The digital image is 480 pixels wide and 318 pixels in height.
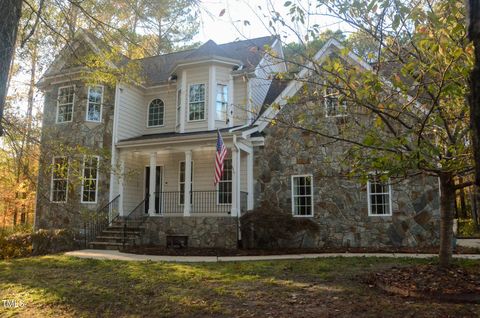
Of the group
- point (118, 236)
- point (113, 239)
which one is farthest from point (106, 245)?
point (118, 236)

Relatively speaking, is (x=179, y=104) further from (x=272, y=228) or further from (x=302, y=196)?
(x=272, y=228)

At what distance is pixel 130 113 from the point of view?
633 inches

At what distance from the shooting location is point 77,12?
7.69 meters

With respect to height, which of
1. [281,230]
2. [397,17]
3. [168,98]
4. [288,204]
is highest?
[168,98]

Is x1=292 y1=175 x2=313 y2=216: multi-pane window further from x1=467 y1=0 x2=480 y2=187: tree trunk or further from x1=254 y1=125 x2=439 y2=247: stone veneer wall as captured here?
x1=467 y1=0 x2=480 y2=187: tree trunk

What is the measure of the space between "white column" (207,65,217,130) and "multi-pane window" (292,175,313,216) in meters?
3.80

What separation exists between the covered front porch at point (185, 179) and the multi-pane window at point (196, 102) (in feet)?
4.62

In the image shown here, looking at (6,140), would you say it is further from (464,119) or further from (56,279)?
(464,119)

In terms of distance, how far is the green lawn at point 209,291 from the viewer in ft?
15.8

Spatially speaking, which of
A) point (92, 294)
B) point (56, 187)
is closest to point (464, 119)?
point (92, 294)

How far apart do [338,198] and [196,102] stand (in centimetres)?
647

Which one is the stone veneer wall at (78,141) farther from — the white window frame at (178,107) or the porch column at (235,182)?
the porch column at (235,182)

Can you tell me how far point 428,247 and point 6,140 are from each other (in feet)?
37.0

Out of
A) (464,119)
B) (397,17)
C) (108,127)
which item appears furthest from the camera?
(108,127)
